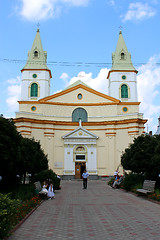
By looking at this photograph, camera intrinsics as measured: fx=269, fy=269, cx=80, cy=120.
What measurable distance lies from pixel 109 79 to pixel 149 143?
3240 centimetres

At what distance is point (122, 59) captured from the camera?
52.4 meters

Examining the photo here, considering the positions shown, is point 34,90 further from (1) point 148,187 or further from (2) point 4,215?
(2) point 4,215

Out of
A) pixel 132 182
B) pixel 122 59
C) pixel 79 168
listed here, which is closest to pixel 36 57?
pixel 122 59

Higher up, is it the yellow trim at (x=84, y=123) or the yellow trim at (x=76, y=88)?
the yellow trim at (x=76, y=88)

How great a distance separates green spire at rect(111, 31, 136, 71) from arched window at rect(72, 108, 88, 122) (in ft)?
34.5

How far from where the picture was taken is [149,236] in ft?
24.7

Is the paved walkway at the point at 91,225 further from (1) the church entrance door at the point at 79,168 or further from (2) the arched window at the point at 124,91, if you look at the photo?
(2) the arched window at the point at 124,91

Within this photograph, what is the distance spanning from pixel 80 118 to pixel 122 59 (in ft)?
47.8

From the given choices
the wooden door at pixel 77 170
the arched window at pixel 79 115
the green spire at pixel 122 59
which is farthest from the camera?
the green spire at pixel 122 59

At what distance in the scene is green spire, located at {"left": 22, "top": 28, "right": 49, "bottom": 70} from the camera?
51.3 meters

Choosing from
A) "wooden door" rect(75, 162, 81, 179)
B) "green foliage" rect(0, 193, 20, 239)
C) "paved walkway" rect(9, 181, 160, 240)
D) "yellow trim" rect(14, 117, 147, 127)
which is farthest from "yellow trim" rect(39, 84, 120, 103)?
"green foliage" rect(0, 193, 20, 239)

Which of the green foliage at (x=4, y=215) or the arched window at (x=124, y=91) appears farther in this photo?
the arched window at (x=124, y=91)

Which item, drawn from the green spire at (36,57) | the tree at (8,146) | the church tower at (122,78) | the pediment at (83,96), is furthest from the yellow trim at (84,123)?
the tree at (8,146)

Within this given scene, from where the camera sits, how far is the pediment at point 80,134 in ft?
154
